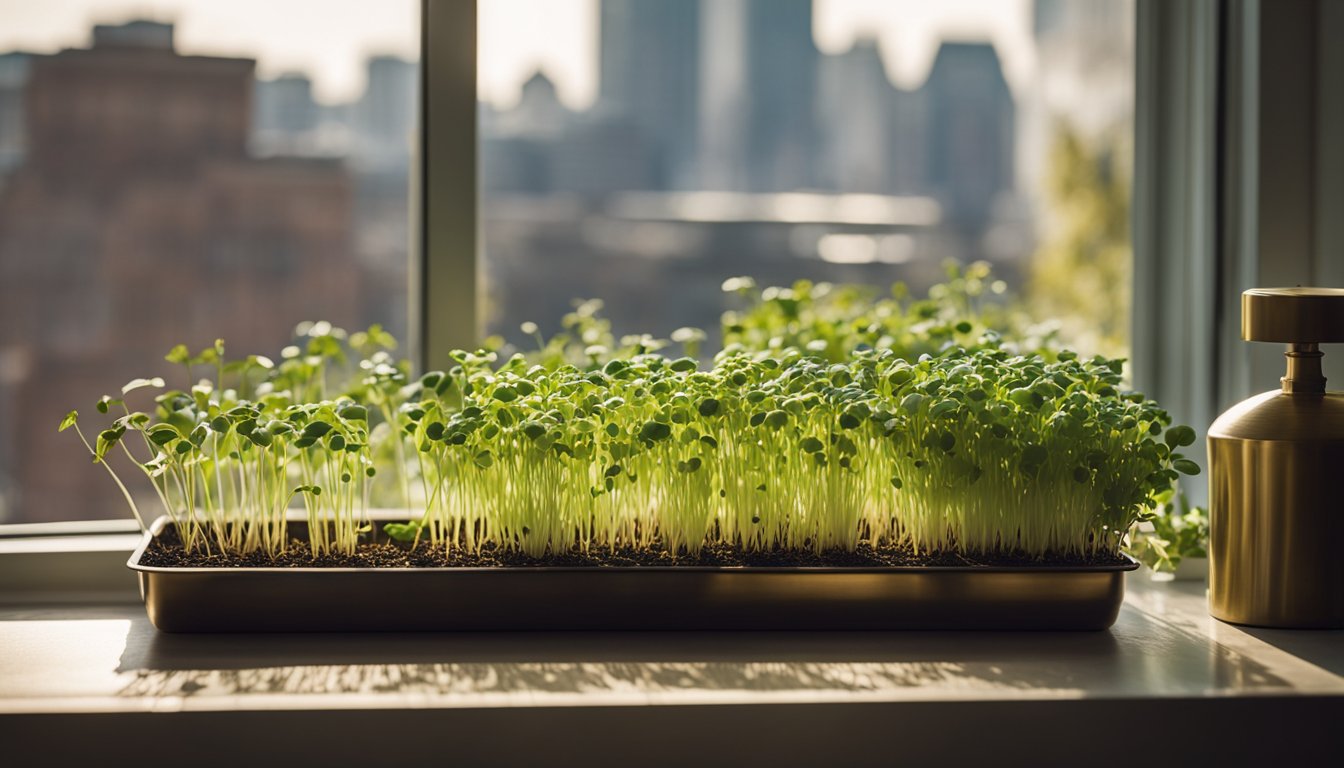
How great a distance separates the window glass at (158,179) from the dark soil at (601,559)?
1.41 ft

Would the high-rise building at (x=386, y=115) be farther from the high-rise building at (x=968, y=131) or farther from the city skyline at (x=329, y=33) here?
the high-rise building at (x=968, y=131)

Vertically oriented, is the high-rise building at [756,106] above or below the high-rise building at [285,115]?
above

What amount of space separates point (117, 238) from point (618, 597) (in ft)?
3.00

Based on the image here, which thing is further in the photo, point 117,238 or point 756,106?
point 756,106

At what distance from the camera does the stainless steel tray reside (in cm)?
109

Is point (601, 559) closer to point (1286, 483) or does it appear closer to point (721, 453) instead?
point (721, 453)

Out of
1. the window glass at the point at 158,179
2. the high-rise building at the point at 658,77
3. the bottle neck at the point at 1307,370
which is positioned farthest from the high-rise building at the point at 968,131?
the window glass at the point at 158,179

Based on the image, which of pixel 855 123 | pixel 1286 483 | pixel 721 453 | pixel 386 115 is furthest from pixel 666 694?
pixel 855 123

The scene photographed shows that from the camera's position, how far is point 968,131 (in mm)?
2381

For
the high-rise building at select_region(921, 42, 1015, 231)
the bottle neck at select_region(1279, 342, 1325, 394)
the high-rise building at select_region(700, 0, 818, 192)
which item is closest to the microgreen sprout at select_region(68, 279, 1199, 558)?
the bottle neck at select_region(1279, 342, 1325, 394)

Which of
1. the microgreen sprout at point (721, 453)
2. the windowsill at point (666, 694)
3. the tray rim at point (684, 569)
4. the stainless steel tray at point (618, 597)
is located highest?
the microgreen sprout at point (721, 453)

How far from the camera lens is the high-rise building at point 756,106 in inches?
90.7

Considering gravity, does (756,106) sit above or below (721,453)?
above

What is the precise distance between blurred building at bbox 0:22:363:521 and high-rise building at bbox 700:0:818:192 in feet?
3.42
